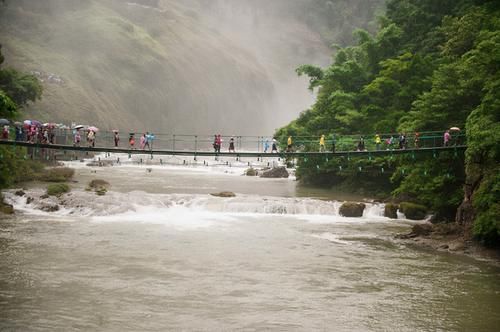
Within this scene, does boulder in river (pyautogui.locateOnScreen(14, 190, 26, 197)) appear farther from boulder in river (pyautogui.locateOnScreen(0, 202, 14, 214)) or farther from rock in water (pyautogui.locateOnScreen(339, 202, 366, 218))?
rock in water (pyautogui.locateOnScreen(339, 202, 366, 218))

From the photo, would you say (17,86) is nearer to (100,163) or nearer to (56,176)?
(56,176)

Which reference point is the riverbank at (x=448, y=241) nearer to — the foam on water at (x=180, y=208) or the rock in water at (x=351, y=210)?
the foam on water at (x=180, y=208)

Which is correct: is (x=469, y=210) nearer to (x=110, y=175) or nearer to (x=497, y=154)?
(x=497, y=154)

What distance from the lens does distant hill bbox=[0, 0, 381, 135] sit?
4026 inches

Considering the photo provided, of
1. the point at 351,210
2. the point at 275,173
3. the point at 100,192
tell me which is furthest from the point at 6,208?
the point at 275,173

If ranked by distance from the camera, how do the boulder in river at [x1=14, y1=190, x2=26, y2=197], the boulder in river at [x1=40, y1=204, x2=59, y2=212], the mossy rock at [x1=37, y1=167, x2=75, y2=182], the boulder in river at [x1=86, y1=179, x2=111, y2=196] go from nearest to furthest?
the boulder in river at [x1=40, y1=204, x2=59, y2=212] < the boulder in river at [x1=14, y1=190, x2=26, y2=197] < the boulder in river at [x1=86, y1=179, x2=111, y2=196] < the mossy rock at [x1=37, y1=167, x2=75, y2=182]

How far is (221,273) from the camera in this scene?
922 inches

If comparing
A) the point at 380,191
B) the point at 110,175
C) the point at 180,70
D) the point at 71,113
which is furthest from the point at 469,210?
the point at 180,70

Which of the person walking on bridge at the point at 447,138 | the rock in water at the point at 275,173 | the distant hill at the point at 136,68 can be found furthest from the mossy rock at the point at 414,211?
the distant hill at the point at 136,68

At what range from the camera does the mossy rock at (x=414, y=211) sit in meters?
37.2

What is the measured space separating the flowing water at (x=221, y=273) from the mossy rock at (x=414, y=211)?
1692mm

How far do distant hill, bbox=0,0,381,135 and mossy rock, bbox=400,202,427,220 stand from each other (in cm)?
6211

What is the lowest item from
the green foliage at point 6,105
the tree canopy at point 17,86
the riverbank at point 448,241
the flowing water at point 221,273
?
the flowing water at point 221,273

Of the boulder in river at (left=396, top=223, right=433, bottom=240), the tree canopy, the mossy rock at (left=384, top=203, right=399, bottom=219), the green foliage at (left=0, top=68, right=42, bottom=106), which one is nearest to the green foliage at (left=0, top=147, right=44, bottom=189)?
the tree canopy
